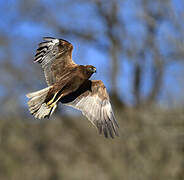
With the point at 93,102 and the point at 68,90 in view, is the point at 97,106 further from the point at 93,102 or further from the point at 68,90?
the point at 68,90

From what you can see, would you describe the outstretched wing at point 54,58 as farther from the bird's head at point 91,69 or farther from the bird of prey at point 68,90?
the bird's head at point 91,69

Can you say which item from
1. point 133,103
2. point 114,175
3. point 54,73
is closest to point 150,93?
point 133,103

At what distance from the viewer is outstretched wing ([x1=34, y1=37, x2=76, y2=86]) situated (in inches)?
182

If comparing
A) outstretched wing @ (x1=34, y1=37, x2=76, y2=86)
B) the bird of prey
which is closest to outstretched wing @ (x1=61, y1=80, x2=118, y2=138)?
the bird of prey

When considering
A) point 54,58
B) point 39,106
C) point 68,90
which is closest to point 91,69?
point 68,90

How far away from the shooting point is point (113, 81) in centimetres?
1544

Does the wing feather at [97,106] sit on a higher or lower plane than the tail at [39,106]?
higher

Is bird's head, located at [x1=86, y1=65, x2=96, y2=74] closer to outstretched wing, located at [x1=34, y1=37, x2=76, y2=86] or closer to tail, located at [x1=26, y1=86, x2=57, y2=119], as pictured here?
outstretched wing, located at [x1=34, y1=37, x2=76, y2=86]

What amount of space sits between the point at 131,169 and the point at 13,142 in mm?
5150

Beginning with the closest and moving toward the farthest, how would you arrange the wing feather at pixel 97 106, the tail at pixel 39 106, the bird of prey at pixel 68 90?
1. the tail at pixel 39 106
2. the bird of prey at pixel 68 90
3. the wing feather at pixel 97 106

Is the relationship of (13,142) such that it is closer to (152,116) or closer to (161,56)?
(152,116)

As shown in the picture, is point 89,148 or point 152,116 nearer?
point 152,116

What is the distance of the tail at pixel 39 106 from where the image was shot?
13.8 ft

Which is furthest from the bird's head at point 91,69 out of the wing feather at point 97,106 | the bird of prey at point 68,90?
the wing feather at point 97,106
